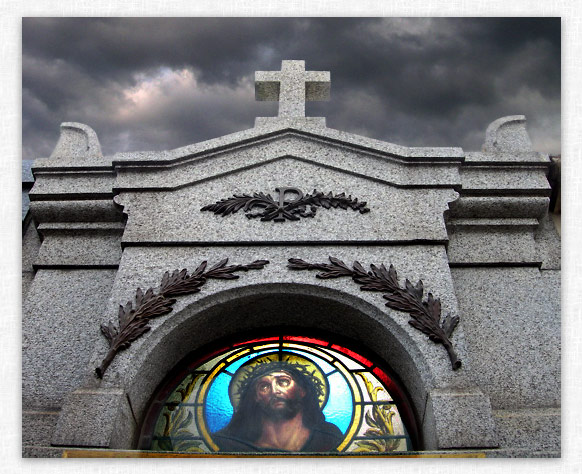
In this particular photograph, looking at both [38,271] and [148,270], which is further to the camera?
[38,271]

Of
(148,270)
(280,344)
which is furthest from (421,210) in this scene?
(148,270)

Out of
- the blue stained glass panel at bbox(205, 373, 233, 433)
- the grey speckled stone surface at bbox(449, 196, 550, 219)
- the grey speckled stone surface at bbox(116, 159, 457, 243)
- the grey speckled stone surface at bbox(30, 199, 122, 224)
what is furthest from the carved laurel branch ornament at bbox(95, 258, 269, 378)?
the grey speckled stone surface at bbox(449, 196, 550, 219)

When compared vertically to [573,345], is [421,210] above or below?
above

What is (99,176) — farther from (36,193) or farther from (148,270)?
(148,270)

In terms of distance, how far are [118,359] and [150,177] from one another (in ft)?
5.89

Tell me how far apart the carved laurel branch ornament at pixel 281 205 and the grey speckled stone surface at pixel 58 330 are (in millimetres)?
1115

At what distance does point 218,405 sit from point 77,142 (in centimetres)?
299

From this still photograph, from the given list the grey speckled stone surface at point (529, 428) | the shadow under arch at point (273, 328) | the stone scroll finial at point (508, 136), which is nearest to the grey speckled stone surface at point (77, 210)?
the shadow under arch at point (273, 328)

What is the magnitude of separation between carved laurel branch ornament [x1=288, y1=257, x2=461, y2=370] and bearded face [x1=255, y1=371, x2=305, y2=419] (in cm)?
82

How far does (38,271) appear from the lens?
6441mm

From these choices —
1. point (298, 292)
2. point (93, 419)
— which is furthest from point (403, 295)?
point (93, 419)

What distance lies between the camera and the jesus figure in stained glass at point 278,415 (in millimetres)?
5367

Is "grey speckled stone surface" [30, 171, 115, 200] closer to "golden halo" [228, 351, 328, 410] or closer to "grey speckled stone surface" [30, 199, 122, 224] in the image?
"grey speckled stone surface" [30, 199, 122, 224]

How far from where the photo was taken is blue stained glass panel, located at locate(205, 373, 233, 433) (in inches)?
217
